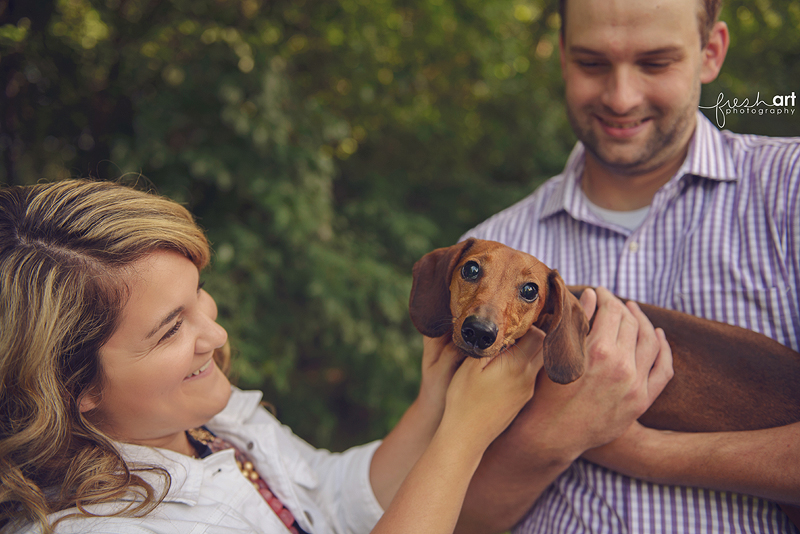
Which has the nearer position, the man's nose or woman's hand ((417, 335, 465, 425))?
woman's hand ((417, 335, 465, 425))

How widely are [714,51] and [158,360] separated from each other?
8.55 feet

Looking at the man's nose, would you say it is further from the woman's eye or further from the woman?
the woman's eye

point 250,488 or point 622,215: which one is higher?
point 622,215

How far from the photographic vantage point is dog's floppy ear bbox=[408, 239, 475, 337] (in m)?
1.87

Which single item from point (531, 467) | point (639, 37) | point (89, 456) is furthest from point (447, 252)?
point (89, 456)

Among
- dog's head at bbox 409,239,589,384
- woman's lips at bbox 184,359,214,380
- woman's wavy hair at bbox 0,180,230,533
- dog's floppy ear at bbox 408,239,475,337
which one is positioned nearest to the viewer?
woman's wavy hair at bbox 0,180,230,533

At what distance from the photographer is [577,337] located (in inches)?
67.2

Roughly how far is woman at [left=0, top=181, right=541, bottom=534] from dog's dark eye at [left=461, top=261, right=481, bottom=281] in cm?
30

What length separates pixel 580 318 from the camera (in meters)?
1.76

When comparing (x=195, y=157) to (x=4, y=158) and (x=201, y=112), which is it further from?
(x=4, y=158)

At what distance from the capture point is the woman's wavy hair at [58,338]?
138 cm

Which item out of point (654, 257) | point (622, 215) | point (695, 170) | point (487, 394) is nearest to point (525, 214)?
point (622, 215)

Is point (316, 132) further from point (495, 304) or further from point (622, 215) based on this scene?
point (495, 304)

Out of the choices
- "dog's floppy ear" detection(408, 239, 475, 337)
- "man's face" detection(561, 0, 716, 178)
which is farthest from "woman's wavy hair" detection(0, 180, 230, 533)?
"man's face" detection(561, 0, 716, 178)
